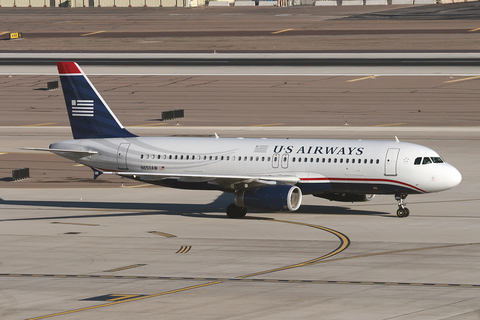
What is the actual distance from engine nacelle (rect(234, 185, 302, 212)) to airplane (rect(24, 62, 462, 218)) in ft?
0.19

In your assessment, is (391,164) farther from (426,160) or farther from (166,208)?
(166,208)

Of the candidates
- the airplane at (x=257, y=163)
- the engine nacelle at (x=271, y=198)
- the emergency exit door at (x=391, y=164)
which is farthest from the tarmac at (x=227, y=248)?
the emergency exit door at (x=391, y=164)

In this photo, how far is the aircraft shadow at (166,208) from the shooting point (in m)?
47.1

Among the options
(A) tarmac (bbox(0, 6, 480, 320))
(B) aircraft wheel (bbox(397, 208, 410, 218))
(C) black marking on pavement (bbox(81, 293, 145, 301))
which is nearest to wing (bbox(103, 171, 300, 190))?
(A) tarmac (bbox(0, 6, 480, 320))

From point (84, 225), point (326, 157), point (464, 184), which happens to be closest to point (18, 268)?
point (84, 225)

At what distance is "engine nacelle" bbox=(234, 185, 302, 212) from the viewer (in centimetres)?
4306

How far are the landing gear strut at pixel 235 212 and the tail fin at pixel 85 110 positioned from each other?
30.9ft

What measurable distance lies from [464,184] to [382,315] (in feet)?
108

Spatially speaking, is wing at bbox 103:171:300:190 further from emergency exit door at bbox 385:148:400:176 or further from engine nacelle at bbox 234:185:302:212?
emergency exit door at bbox 385:148:400:176

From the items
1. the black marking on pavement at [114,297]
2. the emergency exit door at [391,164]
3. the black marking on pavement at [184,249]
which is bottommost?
the black marking on pavement at [184,249]

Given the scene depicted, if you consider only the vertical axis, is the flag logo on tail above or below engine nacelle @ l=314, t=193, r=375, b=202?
above

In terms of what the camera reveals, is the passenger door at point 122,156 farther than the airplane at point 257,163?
Yes

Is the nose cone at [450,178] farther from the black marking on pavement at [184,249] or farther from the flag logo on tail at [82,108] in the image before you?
the flag logo on tail at [82,108]

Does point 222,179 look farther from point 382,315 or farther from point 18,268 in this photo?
point 382,315
